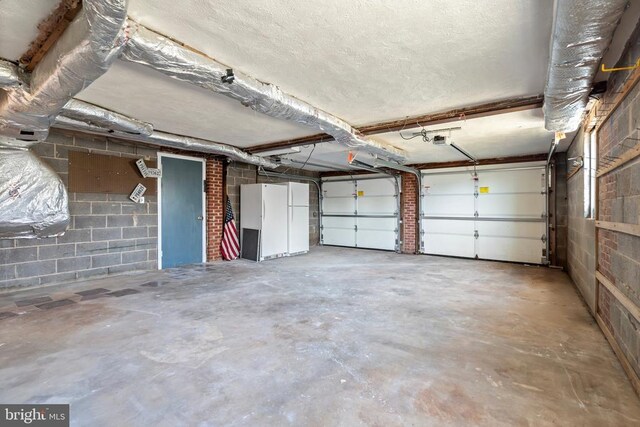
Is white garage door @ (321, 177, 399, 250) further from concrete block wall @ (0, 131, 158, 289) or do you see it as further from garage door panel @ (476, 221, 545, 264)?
concrete block wall @ (0, 131, 158, 289)

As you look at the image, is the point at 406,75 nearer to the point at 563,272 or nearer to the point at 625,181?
the point at 625,181

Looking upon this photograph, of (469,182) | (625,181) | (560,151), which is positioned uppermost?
(560,151)

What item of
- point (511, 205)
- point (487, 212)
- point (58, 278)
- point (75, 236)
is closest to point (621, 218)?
point (511, 205)

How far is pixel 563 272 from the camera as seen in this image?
571 cm

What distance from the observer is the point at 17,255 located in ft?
13.5

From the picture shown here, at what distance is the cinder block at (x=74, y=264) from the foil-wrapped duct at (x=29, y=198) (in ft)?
2.10

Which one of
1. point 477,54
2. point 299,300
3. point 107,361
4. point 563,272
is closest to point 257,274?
point 299,300

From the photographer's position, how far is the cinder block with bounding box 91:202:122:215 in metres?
4.87

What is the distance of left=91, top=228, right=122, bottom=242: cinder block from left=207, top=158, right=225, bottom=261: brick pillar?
168 centimetres

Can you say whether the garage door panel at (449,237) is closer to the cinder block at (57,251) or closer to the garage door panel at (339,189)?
the garage door panel at (339,189)

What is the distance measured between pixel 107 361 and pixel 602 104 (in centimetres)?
456

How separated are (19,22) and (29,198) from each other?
2.56 m

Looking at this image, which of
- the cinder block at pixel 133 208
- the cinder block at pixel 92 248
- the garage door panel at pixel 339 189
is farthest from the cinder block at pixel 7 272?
the garage door panel at pixel 339 189

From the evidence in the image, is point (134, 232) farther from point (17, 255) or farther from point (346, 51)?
point (346, 51)
